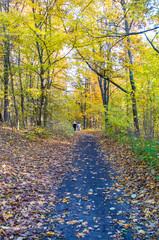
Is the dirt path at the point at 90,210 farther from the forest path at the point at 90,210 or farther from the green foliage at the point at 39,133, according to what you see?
the green foliage at the point at 39,133

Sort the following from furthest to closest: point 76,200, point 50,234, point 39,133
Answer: point 39,133 → point 76,200 → point 50,234

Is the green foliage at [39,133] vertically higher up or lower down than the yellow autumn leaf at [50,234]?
higher up

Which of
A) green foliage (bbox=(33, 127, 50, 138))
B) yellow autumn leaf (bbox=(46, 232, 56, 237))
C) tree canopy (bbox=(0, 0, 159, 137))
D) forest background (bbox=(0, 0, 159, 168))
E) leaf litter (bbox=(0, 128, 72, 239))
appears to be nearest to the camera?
yellow autumn leaf (bbox=(46, 232, 56, 237))

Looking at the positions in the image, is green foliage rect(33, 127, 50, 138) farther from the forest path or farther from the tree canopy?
the forest path

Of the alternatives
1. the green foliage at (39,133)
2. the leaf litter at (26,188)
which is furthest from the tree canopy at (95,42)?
the leaf litter at (26,188)

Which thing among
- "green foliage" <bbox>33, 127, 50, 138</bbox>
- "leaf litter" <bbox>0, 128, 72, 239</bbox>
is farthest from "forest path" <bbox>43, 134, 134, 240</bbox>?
"green foliage" <bbox>33, 127, 50, 138</bbox>

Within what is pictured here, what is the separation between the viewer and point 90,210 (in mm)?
4336

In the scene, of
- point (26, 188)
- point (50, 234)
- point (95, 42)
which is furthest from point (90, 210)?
point (95, 42)

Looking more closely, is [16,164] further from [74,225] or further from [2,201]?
[74,225]

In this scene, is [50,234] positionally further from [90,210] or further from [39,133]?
[39,133]

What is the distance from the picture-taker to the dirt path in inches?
136

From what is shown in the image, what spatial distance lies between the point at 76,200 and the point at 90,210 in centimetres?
67

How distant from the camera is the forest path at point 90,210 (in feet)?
11.3

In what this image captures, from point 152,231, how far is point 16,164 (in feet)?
16.9
